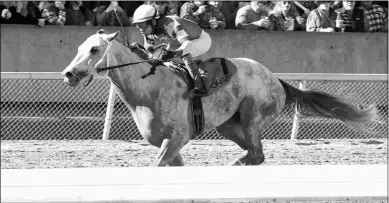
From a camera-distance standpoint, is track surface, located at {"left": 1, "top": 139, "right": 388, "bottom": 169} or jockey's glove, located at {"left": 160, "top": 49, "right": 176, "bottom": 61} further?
track surface, located at {"left": 1, "top": 139, "right": 388, "bottom": 169}

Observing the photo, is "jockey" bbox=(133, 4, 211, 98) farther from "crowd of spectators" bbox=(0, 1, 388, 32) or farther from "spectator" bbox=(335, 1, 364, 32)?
"spectator" bbox=(335, 1, 364, 32)

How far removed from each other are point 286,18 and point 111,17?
2299 millimetres

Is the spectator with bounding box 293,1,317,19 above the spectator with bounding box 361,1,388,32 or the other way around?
above

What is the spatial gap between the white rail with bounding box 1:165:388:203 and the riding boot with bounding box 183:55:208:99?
11.9 feet

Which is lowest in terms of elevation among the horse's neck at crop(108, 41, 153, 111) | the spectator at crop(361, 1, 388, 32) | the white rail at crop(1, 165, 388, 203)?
the spectator at crop(361, 1, 388, 32)

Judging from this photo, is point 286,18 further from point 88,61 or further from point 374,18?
point 88,61

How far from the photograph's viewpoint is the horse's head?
691 cm

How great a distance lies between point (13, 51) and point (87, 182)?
8.07m

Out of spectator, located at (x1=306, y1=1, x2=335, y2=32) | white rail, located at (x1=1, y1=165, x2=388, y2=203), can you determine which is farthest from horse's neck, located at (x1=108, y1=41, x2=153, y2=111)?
spectator, located at (x1=306, y1=1, x2=335, y2=32)

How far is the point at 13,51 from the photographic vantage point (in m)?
11.2

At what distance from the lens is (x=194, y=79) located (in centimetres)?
721

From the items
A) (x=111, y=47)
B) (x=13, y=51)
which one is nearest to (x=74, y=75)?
(x=111, y=47)

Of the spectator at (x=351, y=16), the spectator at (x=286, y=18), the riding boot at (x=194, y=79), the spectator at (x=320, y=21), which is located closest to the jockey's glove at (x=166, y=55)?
the riding boot at (x=194, y=79)

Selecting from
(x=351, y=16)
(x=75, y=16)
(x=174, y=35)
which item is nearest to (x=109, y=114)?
(x=75, y=16)
